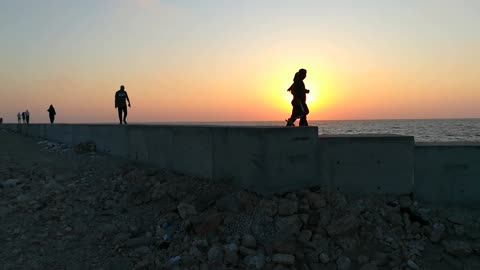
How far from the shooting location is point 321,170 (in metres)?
5.55

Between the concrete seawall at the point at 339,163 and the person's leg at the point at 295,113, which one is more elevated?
the person's leg at the point at 295,113

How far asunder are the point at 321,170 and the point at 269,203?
1048 millimetres

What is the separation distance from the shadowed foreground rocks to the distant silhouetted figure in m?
2.05

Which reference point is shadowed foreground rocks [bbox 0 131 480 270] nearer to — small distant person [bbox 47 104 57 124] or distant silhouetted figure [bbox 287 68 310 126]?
distant silhouetted figure [bbox 287 68 310 126]

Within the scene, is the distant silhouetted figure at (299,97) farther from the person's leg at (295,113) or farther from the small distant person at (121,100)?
the small distant person at (121,100)

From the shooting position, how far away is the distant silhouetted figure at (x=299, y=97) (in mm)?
7180

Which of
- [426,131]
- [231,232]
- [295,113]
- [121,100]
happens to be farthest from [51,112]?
[426,131]

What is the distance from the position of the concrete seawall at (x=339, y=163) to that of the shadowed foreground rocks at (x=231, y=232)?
21 centimetres

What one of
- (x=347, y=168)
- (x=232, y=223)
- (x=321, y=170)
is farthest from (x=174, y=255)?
(x=347, y=168)

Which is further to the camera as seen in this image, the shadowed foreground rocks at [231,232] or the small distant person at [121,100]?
the small distant person at [121,100]

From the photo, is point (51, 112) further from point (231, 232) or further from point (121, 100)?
point (231, 232)

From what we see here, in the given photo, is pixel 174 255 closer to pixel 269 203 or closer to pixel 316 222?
pixel 269 203

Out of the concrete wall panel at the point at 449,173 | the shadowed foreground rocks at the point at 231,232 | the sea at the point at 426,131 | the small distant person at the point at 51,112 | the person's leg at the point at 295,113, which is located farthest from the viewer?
the sea at the point at 426,131

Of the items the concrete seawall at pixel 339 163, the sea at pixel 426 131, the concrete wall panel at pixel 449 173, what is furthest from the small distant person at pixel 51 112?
the concrete wall panel at pixel 449 173
